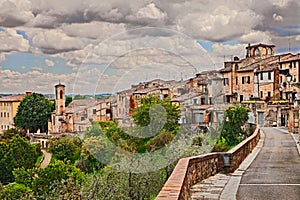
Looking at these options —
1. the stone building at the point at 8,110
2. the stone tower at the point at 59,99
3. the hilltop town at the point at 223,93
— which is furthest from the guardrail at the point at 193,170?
the stone building at the point at 8,110

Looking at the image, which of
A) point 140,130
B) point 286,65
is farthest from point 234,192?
point 286,65

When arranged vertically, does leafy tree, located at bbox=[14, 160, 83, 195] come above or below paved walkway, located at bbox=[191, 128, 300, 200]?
below

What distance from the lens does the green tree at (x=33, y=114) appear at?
7600 centimetres

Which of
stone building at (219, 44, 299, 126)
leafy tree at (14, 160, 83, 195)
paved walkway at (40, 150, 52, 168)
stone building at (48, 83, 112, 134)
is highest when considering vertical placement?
stone building at (219, 44, 299, 126)

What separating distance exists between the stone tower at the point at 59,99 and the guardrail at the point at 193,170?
62974 mm

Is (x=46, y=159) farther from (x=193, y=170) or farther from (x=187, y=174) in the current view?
(x=187, y=174)

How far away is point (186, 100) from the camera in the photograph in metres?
46.8

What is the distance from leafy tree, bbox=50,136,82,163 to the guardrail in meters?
40.0

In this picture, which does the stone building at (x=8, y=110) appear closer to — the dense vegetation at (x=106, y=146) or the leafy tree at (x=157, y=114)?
the dense vegetation at (x=106, y=146)

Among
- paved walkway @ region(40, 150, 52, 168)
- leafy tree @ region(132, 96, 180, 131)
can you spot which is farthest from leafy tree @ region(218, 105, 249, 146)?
paved walkway @ region(40, 150, 52, 168)

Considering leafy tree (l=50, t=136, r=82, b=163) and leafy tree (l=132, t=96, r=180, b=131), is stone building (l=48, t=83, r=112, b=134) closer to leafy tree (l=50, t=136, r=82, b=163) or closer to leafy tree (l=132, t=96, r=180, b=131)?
leafy tree (l=50, t=136, r=82, b=163)

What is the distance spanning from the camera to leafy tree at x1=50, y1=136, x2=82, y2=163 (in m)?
50.3

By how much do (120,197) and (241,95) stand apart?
160 ft

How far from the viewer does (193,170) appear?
27.6 ft
